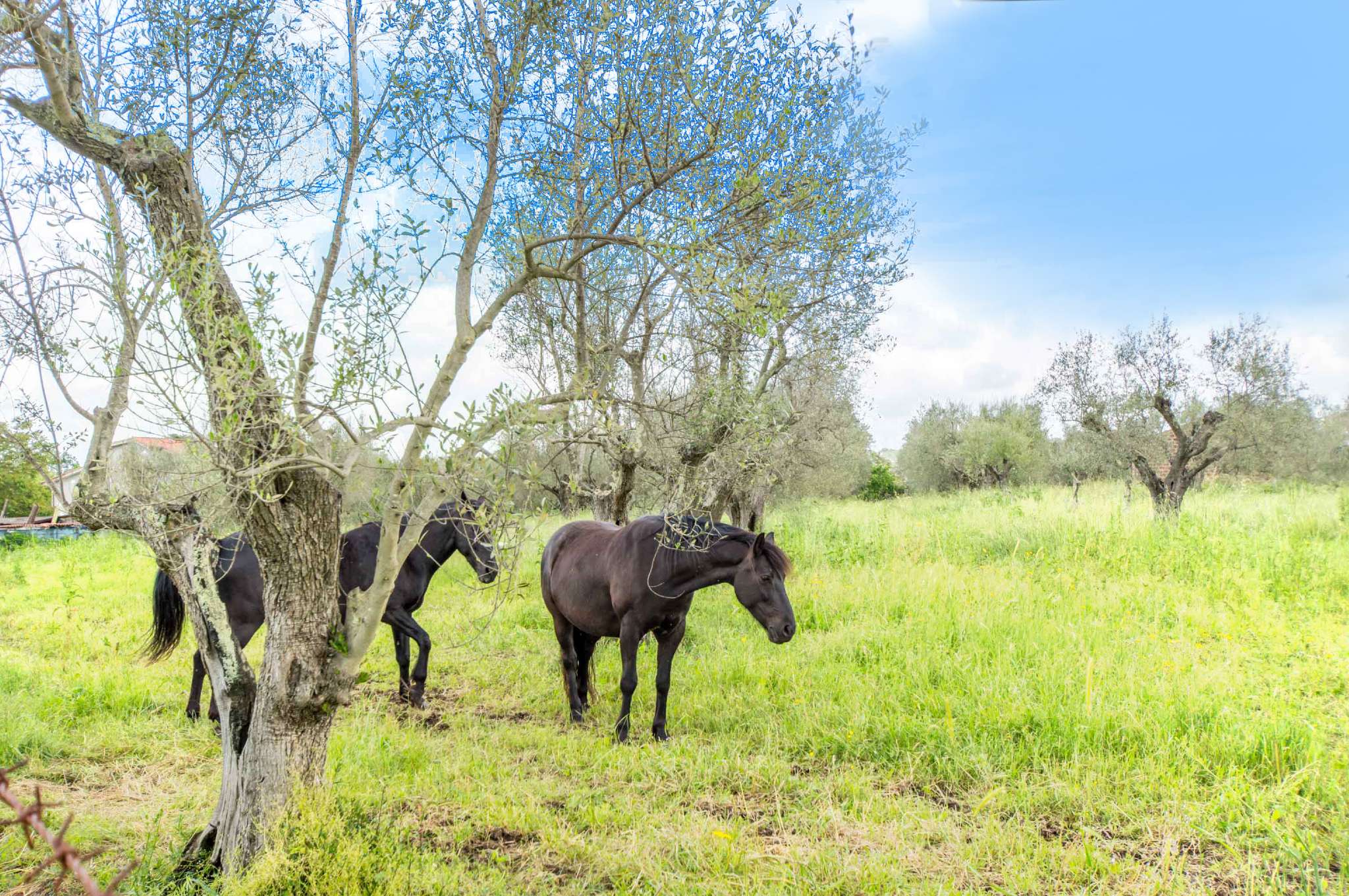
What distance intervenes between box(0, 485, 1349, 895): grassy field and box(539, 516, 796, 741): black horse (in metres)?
0.71

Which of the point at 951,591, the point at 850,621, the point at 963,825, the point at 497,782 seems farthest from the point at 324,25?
the point at 951,591

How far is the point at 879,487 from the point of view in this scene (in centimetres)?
4656

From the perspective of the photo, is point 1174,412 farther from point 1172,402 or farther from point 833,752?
point 833,752

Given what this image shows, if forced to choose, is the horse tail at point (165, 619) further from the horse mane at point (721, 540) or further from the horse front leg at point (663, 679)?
the horse mane at point (721, 540)

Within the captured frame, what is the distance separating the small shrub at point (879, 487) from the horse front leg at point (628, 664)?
130 feet

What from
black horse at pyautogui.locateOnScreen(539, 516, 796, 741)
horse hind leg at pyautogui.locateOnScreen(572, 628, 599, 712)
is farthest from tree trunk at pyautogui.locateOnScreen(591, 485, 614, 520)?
black horse at pyautogui.locateOnScreen(539, 516, 796, 741)

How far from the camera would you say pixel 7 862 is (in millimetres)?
4672

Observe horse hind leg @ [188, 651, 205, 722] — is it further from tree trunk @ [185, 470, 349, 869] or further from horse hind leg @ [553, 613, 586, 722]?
horse hind leg @ [553, 613, 586, 722]

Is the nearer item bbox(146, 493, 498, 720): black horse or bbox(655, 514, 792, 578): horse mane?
bbox(655, 514, 792, 578): horse mane

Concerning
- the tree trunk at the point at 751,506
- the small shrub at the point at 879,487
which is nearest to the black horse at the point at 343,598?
the tree trunk at the point at 751,506

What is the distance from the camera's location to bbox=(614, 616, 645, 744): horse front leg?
689 centimetres

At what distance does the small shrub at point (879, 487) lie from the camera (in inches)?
1813

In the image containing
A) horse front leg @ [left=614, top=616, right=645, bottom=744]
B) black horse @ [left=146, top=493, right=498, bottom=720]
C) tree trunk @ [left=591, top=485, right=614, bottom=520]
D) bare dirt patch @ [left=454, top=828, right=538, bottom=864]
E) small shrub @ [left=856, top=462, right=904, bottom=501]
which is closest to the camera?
bare dirt patch @ [left=454, top=828, right=538, bottom=864]

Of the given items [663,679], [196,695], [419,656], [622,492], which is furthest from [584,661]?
[196,695]
